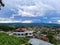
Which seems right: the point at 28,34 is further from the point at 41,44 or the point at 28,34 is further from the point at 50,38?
the point at 41,44

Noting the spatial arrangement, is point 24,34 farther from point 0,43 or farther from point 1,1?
point 1,1

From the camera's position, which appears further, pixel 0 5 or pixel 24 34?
pixel 24 34

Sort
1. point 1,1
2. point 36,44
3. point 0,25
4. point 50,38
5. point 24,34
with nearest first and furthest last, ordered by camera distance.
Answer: point 1,1 < point 36,44 < point 50,38 < point 24,34 < point 0,25

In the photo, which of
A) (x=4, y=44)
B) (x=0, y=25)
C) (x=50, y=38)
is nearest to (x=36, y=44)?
(x=50, y=38)

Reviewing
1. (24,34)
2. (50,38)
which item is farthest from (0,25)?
(50,38)

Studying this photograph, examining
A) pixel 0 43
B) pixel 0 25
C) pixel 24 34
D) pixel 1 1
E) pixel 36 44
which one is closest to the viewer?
pixel 1 1

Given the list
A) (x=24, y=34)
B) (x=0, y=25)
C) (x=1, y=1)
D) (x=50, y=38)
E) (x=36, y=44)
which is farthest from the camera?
(x=0, y=25)

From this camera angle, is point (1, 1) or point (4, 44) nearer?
point (1, 1)

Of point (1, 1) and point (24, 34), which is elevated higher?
point (1, 1)

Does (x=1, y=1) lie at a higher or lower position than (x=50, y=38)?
higher
